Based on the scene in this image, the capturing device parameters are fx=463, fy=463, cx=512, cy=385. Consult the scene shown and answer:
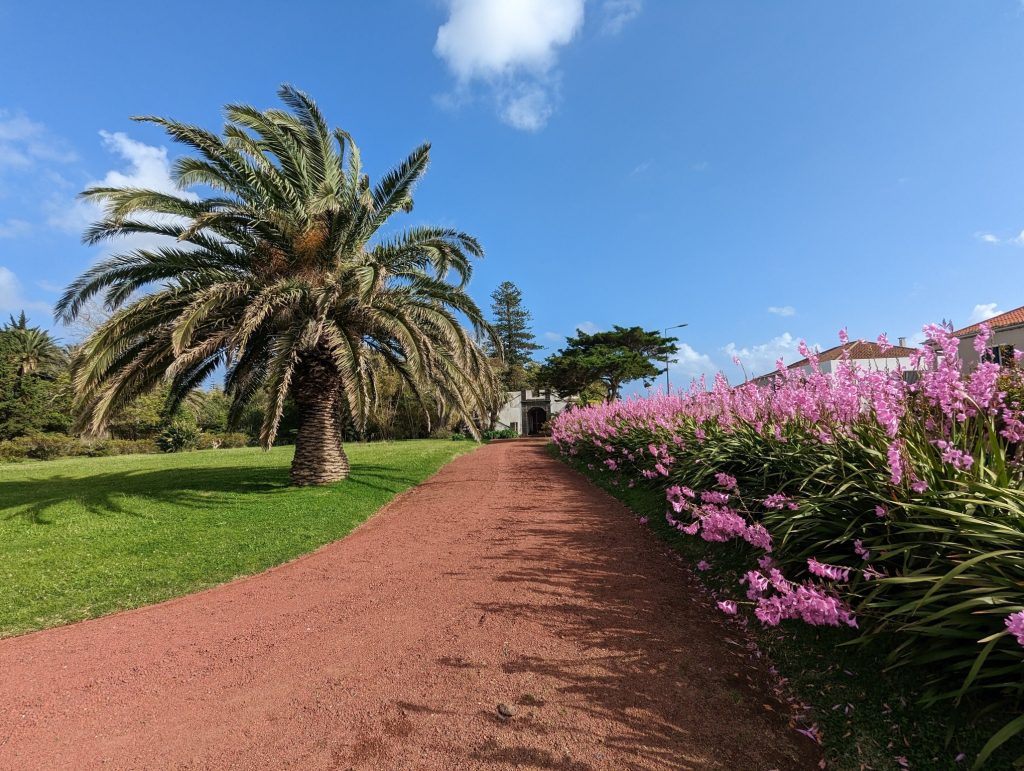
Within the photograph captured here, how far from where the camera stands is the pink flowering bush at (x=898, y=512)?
2.12 metres

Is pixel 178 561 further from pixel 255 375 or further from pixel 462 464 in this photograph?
pixel 462 464

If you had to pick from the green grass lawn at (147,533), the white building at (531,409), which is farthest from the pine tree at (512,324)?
the green grass lawn at (147,533)

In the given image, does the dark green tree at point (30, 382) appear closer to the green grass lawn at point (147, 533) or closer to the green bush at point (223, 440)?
the green bush at point (223, 440)

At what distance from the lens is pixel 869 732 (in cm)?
219

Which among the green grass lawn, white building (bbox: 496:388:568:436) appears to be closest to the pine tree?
white building (bbox: 496:388:568:436)

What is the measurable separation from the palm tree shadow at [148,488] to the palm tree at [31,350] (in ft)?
86.2

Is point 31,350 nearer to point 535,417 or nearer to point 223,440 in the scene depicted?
point 223,440

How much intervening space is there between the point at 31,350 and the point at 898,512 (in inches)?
1772

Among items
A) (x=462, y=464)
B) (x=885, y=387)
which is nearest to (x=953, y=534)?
(x=885, y=387)

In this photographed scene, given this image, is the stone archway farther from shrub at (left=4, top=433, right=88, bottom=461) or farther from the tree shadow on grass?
the tree shadow on grass

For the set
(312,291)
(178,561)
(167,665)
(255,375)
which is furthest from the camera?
(255,375)

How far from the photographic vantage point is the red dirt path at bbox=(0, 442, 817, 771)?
2.31 metres

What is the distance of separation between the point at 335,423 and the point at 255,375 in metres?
1.94

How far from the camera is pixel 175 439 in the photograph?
25156 millimetres
